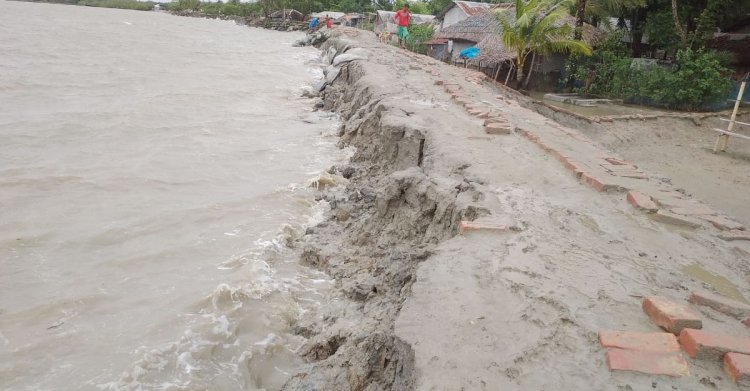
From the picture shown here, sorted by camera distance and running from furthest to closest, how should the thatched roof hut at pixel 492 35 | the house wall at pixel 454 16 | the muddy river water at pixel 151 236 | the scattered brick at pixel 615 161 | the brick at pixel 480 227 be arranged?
the house wall at pixel 454 16 < the thatched roof hut at pixel 492 35 < the scattered brick at pixel 615 161 < the brick at pixel 480 227 < the muddy river water at pixel 151 236

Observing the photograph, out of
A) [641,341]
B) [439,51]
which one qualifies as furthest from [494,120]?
[439,51]

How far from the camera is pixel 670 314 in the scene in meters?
2.26

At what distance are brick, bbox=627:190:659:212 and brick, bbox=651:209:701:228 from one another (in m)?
0.08

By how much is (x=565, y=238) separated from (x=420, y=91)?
540 centimetres

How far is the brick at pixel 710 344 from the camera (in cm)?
204

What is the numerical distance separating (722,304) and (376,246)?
8.29ft

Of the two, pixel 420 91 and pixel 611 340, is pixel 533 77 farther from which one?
pixel 611 340

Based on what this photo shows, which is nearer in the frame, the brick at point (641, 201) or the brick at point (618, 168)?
the brick at point (641, 201)

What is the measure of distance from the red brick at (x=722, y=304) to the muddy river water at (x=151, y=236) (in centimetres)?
239

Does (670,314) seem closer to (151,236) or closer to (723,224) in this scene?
(723,224)

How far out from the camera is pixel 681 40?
1238cm

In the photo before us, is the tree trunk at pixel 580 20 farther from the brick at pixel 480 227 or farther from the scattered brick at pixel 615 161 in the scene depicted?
the brick at pixel 480 227

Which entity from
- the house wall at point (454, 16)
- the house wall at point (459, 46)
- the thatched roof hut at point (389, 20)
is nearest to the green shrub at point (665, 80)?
the house wall at point (459, 46)

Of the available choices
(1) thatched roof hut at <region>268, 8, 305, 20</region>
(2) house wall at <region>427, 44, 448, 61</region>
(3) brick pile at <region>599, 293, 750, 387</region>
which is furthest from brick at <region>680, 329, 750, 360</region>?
(1) thatched roof hut at <region>268, 8, 305, 20</region>
